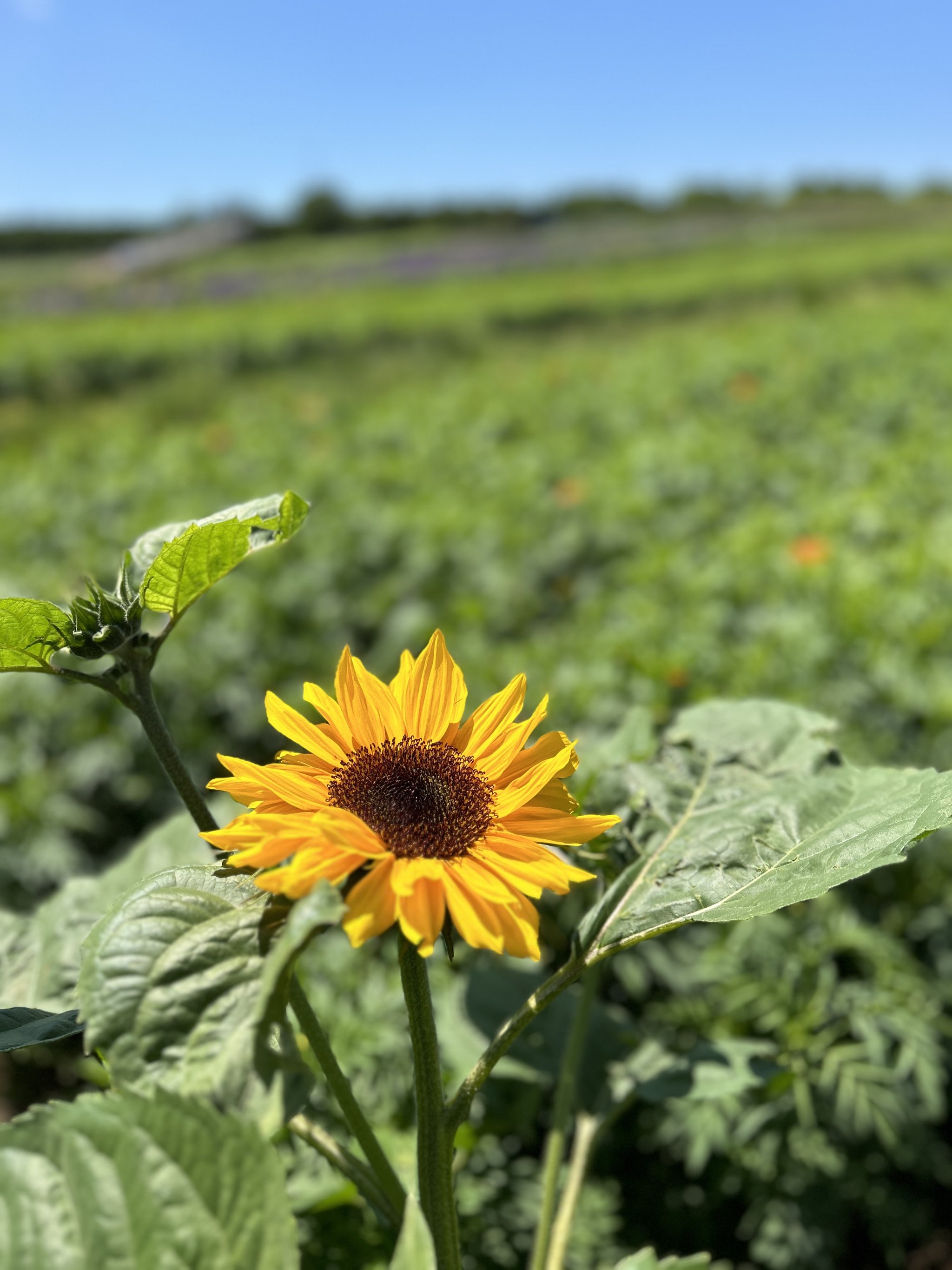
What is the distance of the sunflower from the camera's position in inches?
24.8

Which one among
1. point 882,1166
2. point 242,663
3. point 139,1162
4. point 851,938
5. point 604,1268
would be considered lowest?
point 882,1166

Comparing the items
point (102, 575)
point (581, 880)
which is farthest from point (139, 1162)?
point (102, 575)

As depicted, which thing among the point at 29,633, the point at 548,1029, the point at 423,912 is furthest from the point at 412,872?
the point at 548,1029

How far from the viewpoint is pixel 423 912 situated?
62cm

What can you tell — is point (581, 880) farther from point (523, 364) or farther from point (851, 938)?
point (523, 364)

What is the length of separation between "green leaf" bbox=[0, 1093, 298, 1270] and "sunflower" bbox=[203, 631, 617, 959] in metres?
0.14

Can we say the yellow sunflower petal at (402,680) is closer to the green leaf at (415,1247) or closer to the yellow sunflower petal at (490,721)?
the yellow sunflower petal at (490,721)

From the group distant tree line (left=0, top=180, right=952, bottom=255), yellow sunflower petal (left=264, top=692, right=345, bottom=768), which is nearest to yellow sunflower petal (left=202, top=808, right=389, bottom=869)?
yellow sunflower petal (left=264, top=692, right=345, bottom=768)

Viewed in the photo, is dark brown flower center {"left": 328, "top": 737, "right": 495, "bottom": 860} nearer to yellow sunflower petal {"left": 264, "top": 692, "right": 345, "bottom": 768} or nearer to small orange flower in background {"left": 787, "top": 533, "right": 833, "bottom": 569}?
yellow sunflower petal {"left": 264, "top": 692, "right": 345, "bottom": 768}

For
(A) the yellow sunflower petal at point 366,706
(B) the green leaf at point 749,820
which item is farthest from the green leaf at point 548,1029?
(A) the yellow sunflower petal at point 366,706

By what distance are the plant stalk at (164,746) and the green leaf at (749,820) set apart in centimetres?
33

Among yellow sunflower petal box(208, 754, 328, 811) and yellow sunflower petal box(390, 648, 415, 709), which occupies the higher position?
yellow sunflower petal box(390, 648, 415, 709)

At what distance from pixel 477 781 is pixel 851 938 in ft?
4.63

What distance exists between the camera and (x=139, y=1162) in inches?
22.6
